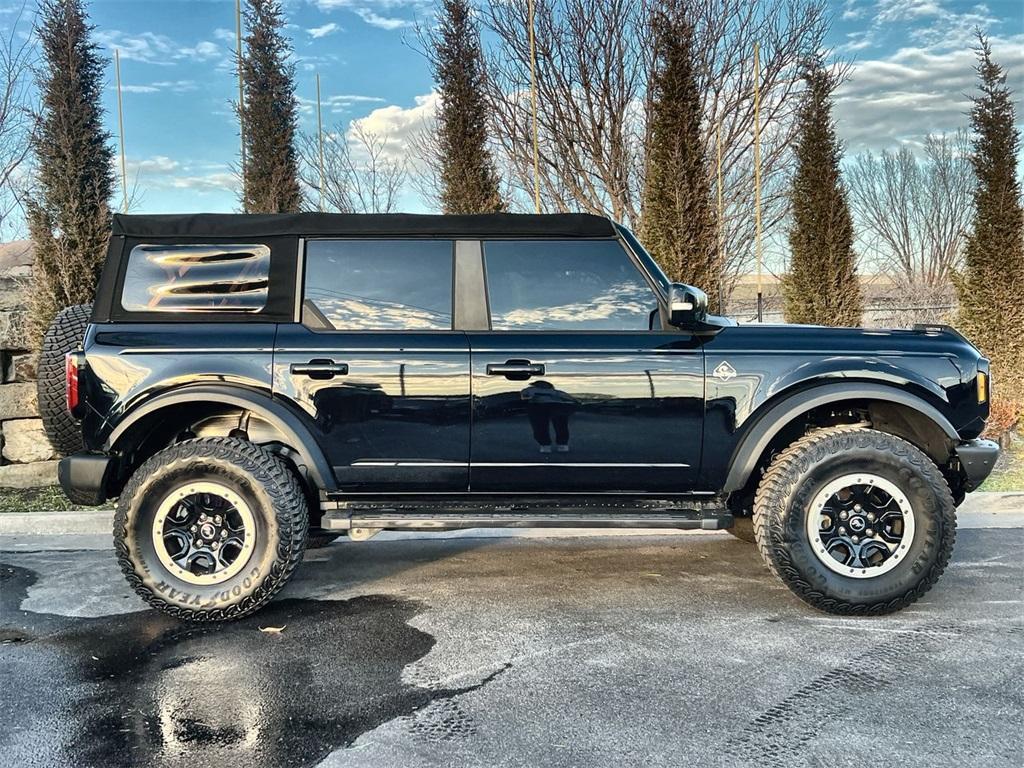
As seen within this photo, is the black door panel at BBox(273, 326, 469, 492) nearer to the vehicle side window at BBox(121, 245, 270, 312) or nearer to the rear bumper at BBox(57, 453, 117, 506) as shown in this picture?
the vehicle side window at BBox(121, 245, 270, 312)

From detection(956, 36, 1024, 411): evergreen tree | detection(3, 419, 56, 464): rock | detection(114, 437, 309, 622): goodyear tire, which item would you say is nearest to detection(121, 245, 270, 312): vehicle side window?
detection(114, 437, 309, 622): goodyear tire

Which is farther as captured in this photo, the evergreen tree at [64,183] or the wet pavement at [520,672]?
the evergreen tree at [64,183]

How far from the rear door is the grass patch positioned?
11.2 feet

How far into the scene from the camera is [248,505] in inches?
148

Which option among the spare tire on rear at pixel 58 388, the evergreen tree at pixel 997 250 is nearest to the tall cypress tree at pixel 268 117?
the spare tire on rear at pixel 58 388

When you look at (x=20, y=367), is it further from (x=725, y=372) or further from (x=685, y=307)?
(x=725, y=372)

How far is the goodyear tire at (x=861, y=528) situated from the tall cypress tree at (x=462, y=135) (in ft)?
20.9

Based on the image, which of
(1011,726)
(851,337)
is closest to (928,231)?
(851,337)

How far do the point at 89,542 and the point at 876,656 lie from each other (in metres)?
5.14

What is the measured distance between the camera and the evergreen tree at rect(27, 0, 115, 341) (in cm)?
744

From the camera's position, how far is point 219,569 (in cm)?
381

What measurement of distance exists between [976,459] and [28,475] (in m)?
7.84

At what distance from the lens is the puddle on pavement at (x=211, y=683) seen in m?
2.60

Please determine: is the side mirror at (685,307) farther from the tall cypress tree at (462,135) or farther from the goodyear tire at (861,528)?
the tall cypress tree at (462,135)
